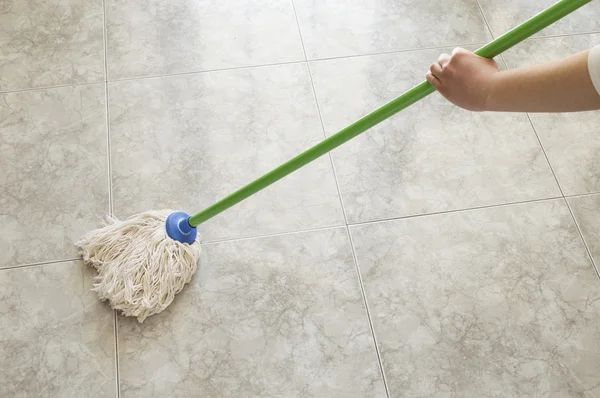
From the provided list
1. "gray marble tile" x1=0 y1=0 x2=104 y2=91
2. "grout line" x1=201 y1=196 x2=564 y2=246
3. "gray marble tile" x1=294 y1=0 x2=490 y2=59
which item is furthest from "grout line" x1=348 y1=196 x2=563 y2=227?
"gray marble tile" x1=0 y1=0 x2=104 y2=91

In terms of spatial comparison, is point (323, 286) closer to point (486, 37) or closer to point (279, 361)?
point (279, 361)

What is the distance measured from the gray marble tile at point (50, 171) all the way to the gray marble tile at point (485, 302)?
0.51 metres

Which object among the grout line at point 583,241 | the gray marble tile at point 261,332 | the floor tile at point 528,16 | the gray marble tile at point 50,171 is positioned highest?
Result: the floor tile at point 528,16

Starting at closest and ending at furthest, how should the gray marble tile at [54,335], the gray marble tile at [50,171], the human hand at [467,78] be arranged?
the human hand at [467,78]
the gray marble tile at [54,335]
the gray marble tile at [50,171]

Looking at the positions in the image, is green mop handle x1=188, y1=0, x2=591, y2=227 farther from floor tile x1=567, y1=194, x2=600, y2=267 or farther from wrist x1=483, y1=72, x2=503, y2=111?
floor tile x1=567, y1=194, x2=600, y2=267

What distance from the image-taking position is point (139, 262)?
117 centimetres

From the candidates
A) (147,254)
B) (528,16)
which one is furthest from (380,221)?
(528,16)

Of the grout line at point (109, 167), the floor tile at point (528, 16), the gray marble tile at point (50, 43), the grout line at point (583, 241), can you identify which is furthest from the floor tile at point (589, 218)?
the gray marble tile at point (50, 43)

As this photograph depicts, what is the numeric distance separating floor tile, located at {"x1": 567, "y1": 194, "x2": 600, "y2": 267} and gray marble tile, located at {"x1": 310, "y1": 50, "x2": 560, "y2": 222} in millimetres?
57

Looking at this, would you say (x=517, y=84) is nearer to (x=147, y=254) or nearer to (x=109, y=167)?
(x=147, y=254)

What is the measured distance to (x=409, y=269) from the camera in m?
1.25

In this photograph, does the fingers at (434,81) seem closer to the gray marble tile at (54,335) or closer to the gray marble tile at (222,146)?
the gray marble tile at (222,146)

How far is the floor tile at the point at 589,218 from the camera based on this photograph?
50.8 inches

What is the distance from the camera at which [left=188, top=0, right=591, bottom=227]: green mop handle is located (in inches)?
33.8
